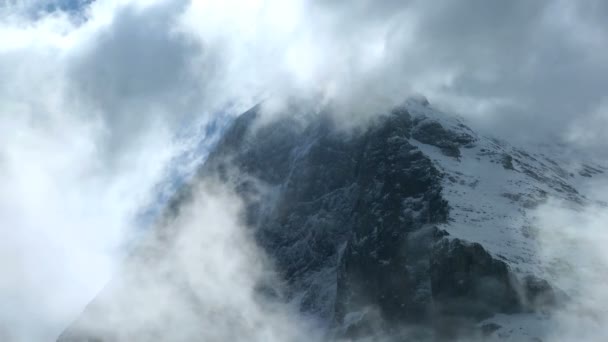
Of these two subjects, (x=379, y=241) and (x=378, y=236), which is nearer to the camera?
(x=379, y=241)

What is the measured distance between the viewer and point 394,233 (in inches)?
5851

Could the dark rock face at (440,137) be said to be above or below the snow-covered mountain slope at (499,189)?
above

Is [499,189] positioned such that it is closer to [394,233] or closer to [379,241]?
[394,233]

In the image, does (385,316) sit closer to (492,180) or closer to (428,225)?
(428,225)

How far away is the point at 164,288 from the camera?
638ft

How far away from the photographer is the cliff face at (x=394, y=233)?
12669 centimetres

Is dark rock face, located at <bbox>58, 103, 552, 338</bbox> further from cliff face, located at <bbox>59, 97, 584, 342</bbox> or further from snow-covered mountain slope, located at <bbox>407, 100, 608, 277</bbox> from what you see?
snow-covered mountain slope, located at <bbox>407, 100, 608, 277</bbox>

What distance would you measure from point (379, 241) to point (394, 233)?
3899 millimetres

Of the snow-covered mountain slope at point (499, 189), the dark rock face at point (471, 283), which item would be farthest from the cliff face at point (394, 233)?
the snow-covered mountain slope at point (499, 189)

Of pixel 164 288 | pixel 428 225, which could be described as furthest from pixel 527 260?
pixel 164 288

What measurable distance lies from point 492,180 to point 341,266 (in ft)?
110

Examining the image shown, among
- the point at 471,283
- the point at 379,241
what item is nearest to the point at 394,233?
the point at 379,241

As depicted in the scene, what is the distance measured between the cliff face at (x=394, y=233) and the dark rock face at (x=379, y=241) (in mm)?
223

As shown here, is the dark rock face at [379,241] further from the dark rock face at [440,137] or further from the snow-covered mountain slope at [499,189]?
the snow-covered mountain slope at [499,189]
